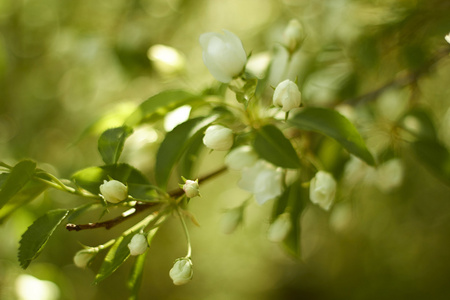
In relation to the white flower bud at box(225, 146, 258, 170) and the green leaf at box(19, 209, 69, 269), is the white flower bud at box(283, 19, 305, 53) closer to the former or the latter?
the white flower bud at box(225, 146, 258, 170)

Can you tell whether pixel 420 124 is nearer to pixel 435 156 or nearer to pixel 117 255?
pixel 435 156

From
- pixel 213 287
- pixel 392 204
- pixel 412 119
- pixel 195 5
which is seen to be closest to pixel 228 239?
pixel 213 287

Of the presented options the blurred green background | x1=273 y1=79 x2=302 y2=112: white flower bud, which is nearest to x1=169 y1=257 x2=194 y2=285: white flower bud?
the blurred green background

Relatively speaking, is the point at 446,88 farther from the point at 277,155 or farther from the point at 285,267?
the point at 285,267

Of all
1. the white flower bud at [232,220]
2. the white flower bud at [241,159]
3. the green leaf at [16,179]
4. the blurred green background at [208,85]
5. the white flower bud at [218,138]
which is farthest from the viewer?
the blurred green background at [208,85]

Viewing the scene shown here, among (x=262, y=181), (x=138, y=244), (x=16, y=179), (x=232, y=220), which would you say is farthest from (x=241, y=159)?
(x=16, y=179)

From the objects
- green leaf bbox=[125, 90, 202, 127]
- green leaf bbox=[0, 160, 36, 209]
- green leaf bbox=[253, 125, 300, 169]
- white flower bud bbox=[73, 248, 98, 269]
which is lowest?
white flower bud bbox=[73, 248, 98, 269]

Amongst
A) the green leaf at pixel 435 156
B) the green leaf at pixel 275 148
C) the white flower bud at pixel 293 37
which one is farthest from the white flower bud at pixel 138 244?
the green leaf at pixel 435 156

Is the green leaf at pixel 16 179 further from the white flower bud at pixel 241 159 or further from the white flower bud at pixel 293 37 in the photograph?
the white flower bud at pixel 293 37
